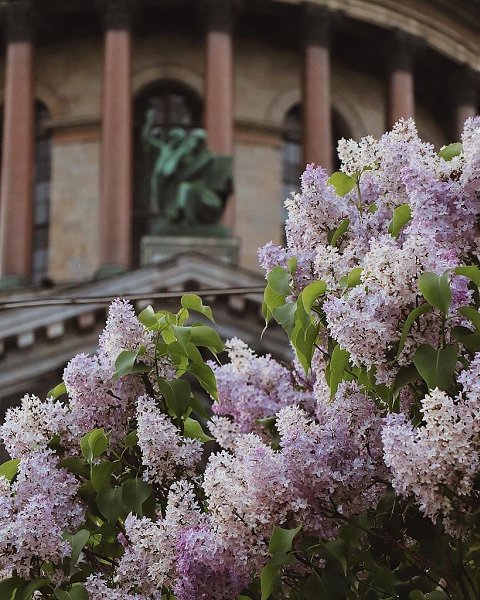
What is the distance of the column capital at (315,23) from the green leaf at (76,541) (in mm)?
32817

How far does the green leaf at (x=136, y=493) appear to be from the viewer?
6.48m

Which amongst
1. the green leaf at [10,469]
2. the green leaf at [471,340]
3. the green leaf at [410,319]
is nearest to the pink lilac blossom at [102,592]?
the green leaf at [10,469]

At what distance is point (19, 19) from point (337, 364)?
32553mm

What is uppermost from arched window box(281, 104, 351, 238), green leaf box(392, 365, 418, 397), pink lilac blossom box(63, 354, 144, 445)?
arched window box(281, 104, 351, 238)

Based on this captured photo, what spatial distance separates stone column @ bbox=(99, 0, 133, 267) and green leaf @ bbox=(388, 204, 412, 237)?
27.8 metres

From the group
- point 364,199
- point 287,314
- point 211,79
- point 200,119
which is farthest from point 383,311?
point 200,119

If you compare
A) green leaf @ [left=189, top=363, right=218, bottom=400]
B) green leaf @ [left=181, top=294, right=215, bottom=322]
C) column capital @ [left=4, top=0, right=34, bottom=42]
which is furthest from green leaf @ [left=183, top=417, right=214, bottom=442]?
column capital @ [left=4, top=0, right=34, bottom=42]

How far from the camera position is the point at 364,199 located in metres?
7.18

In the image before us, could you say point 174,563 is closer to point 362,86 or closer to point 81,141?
point 81,141

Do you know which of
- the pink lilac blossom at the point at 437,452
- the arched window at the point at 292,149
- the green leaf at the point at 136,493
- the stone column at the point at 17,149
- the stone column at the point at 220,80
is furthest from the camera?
the arched window at the point at 292,149

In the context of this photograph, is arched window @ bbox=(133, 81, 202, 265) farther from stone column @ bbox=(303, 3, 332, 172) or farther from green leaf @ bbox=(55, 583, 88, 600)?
green leaf @ bbox=(55, 583, 88, 600)

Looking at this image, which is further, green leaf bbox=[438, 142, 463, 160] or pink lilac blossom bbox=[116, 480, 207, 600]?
green leaf bbox=[438, 142, 463, 160]

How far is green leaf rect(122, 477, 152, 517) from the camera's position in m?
6.48

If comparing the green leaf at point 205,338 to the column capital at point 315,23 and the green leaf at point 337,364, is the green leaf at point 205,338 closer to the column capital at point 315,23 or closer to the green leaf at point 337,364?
the green leaf at point 337,364
